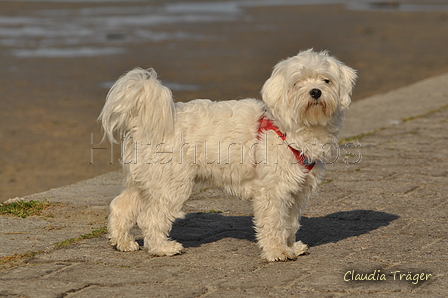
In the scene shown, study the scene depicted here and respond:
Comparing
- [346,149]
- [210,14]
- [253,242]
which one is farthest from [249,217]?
[210,14]

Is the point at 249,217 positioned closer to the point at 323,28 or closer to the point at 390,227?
the point at 390,227

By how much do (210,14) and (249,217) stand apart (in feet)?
90.6

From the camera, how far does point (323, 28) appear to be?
27438mm

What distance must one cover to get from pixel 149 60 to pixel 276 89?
548 inches

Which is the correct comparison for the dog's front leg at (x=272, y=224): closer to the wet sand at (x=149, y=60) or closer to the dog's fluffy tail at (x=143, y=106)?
the dog's fluffy tail at (x=143, y=106)

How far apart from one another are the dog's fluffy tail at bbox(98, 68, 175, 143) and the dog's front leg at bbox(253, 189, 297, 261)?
860 mm

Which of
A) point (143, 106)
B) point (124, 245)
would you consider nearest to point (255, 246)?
point (124, 245)

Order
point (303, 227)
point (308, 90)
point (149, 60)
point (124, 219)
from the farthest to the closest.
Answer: point (149, 60)
point (303, 227)
point (124, 219)
point (308, 90)

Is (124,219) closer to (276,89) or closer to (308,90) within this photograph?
(276,89)

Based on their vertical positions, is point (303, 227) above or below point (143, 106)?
below

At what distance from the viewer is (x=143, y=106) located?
530 cm

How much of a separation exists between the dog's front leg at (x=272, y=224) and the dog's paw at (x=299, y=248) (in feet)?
0.11

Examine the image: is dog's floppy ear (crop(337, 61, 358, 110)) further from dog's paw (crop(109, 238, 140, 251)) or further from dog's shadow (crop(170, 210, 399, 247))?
dog's paw (crop(109, 238, 140, 251))

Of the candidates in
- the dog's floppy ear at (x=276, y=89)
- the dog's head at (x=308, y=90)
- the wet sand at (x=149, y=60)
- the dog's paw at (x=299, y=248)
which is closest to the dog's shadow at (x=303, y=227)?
the dog's paw at (x=299, y=248)
